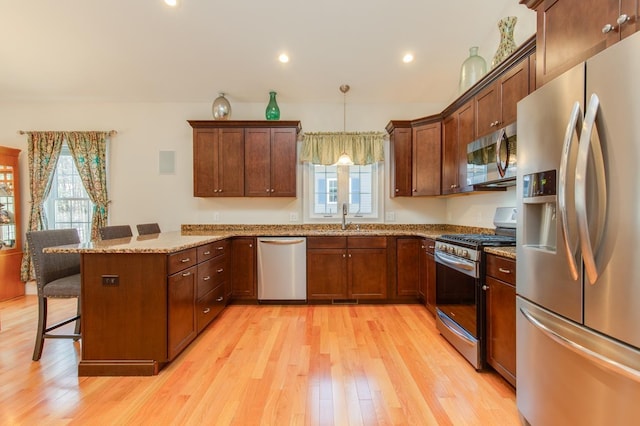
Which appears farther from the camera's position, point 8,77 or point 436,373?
point 8,77

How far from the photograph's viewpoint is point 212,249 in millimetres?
2973

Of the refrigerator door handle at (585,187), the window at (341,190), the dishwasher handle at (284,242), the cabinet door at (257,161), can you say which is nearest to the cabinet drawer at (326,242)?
the dishwasher handle at (284,242)

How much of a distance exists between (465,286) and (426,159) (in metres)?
1.84

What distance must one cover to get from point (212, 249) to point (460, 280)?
2340mm

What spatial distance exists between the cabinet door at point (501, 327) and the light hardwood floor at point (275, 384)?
0.54ft

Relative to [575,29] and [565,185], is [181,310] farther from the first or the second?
[575,29]

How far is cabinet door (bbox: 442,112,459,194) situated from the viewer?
10.5 feet

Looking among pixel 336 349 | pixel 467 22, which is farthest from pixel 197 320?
pixel 467 22

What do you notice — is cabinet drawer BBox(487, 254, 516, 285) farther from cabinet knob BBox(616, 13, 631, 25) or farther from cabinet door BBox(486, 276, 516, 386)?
cabinet knob BBox(616, 13, 631, 25)

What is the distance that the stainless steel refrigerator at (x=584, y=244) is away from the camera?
39.7 inches

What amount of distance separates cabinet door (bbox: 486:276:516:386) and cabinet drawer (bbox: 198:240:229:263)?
2.40m

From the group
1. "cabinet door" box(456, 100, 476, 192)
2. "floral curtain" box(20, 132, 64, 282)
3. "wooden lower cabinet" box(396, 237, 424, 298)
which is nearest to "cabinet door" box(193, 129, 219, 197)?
"floral curtain" box(20, 132, 64, 282)

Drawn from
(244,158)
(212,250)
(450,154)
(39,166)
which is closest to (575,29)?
(450,154)

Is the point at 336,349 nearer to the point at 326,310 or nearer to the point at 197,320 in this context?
the point at 326,310
